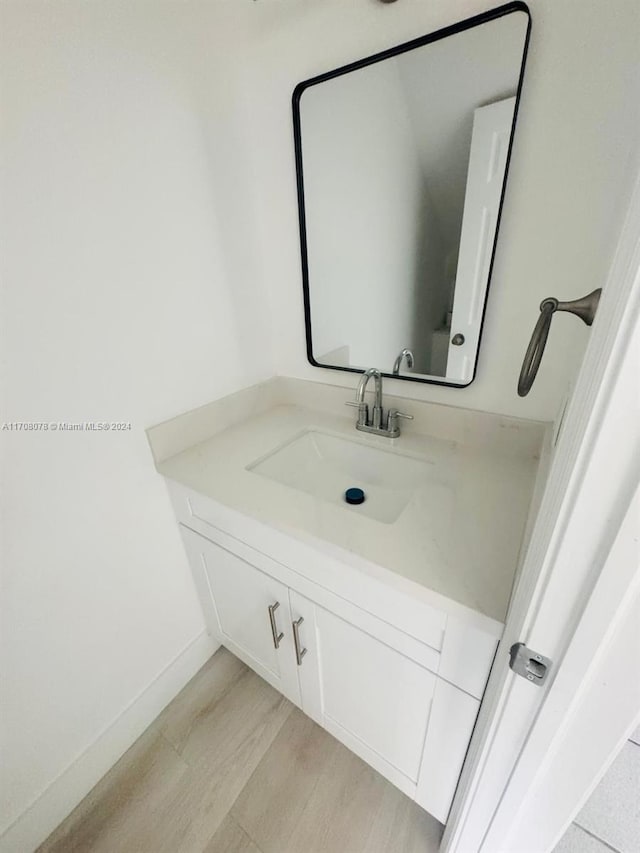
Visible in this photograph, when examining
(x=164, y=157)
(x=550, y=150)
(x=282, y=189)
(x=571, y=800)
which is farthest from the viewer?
(x=282, y=189)

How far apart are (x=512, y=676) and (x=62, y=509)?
3.16 feet

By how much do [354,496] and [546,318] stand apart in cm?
61

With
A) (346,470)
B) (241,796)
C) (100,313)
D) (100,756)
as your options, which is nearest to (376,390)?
(346,470)

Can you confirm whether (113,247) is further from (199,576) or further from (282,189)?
(199,576)

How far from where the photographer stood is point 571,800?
1.72ft

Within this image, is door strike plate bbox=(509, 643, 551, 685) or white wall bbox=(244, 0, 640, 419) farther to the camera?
white wall bbox=(244, 0, 640, 419)

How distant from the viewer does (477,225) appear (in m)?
0.83

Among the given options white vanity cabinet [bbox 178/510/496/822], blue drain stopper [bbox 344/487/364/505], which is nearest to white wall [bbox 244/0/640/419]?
blue drain stopper [bbox 344/487/364/505]

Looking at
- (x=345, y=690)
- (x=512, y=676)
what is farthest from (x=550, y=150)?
(x=345, y=690)

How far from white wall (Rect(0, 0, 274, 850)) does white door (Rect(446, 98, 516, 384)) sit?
2.26ft

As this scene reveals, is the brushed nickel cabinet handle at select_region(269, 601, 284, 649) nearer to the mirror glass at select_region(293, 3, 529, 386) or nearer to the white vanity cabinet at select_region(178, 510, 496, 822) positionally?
Result: the white vanity cabinet at select_region(178, 510, 496, 822)

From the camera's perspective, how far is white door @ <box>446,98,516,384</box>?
2.46ft

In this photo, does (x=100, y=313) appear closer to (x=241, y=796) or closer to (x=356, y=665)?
(x=356, y=665)

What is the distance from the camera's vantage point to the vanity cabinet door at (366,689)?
73cm
